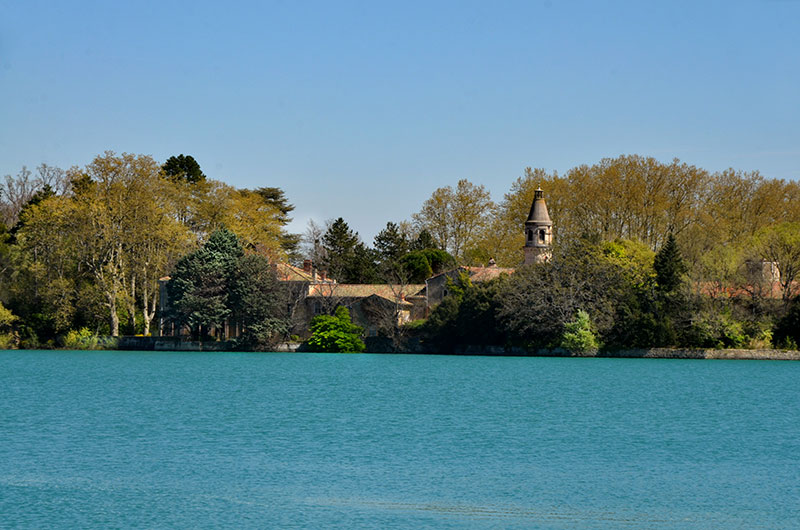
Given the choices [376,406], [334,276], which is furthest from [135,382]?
[334,276]

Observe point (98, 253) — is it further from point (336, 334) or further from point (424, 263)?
point (424, 263)

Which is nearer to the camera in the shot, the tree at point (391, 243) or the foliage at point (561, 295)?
the foliage at point (561, 295)

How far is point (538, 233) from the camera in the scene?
2667 inches

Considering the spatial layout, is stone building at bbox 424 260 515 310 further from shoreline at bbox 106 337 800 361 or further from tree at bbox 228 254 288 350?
tree at bbox 228 254 288 350

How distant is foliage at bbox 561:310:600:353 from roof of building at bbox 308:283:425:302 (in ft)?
49.7

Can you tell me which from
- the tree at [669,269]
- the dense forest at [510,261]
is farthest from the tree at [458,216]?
the tree at [669,269]

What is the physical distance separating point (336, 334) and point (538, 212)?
49.9 feet

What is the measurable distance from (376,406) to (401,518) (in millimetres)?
16666

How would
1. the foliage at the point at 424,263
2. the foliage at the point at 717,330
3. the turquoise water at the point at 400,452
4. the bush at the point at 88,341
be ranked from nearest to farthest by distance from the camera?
the turquoise water at the point at 400,452, the foliage at the point at 717,330, the bush at the point at 88,341, the foliage at the point at 424,263

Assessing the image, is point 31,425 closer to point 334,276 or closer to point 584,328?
point 584,328

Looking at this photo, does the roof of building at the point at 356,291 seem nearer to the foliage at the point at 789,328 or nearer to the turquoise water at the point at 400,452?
the foliage at the point at 789,328

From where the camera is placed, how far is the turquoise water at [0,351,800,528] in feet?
52.0

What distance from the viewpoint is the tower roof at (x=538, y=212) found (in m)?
67.9

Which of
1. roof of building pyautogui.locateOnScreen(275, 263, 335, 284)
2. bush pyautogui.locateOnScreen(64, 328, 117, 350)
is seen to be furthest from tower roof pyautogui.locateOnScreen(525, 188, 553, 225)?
bush pyautogui.locateOnScreen(64, 328, 117, 350)
